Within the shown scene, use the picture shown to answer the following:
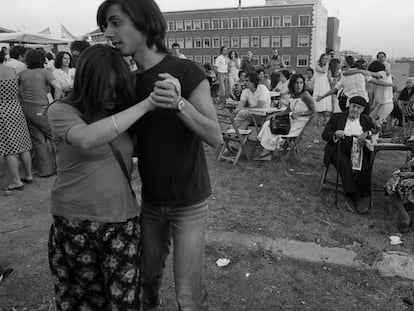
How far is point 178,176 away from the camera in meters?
1.72

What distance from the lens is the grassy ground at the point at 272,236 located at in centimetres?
266

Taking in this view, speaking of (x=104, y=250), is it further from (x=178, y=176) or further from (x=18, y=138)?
(x=18, y=138)

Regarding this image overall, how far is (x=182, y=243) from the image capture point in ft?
5.94

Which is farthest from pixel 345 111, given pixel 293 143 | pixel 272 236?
pixel 272 236

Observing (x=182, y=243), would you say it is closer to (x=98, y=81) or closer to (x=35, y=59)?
(x=98, y=81)

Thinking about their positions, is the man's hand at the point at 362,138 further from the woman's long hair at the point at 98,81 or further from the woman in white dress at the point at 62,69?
the woman in white dress at the point at 62,69

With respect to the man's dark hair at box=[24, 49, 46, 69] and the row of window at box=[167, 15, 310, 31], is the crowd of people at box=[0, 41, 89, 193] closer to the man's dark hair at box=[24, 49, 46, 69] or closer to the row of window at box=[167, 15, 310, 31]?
the man's dark hair at box=[24, 49, 46, 69]

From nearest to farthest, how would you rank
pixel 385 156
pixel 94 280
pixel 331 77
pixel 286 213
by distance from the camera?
pixel 94 280 → pixel 286 213 → pixel 385 156 → pixel 331 77

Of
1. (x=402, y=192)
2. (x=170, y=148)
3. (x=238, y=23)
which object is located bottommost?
(x=402, y=192)

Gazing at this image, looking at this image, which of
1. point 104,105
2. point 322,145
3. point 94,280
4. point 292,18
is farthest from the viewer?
point 292,18

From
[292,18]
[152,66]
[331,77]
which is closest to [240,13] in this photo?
[292,18]

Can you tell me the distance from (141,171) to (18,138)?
3.65 metres

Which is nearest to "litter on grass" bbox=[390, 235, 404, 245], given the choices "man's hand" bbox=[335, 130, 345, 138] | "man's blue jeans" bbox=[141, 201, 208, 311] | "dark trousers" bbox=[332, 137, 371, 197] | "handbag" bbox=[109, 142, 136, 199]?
"dark trousers" bbox=[332, 137, 371, 197]

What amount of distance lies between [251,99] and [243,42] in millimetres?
57362
